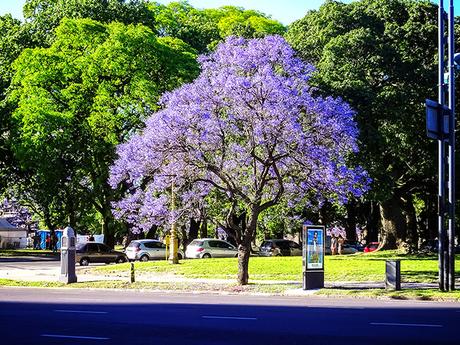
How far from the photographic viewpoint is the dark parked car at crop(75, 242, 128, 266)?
43.6 metres

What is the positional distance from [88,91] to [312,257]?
2825cm

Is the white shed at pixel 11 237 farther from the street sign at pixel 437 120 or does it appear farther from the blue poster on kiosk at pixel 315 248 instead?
the street sign at pixel 437 120

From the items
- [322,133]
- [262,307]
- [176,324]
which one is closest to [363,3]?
[322,133]

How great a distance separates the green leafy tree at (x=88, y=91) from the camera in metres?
46.5

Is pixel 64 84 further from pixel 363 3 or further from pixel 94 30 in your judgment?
pixel 363 3

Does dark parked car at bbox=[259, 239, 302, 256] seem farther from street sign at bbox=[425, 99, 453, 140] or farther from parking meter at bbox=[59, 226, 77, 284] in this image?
street sign at bbox=[425, 99, 453, 140]

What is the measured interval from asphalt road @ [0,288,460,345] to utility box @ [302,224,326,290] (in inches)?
93.8

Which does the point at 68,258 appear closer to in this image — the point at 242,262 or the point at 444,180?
the point at 242,262

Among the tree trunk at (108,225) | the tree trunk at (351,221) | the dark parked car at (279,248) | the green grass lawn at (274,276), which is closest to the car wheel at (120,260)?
the tree trunk at (108,225)

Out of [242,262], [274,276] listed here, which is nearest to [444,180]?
[242,262]

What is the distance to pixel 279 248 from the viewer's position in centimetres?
5350

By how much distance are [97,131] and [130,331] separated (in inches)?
1383

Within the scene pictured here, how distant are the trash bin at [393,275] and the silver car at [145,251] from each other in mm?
25829

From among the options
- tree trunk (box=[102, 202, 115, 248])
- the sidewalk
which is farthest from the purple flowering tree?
tree trunk (box=[102, 202, 115, 248])
